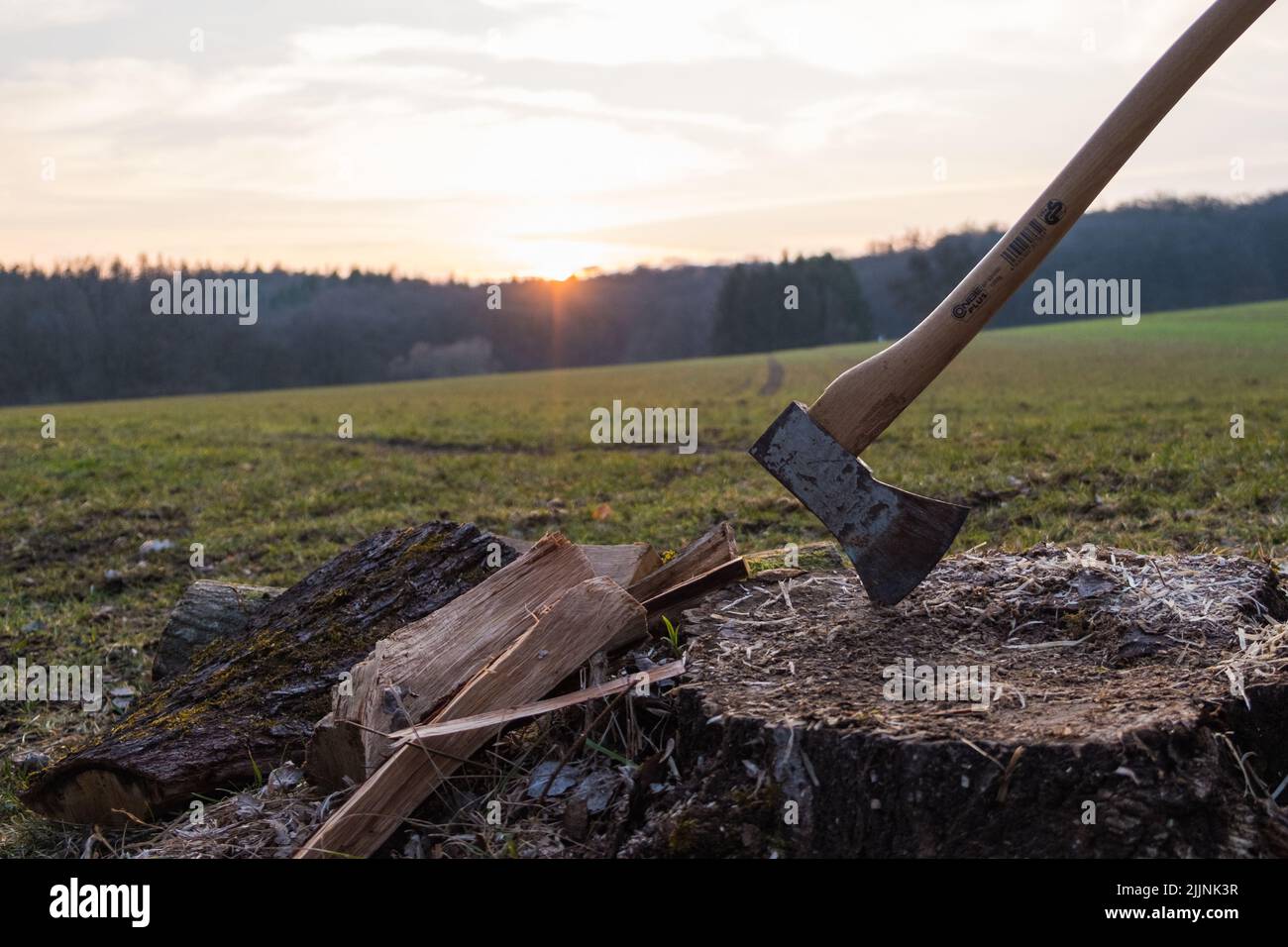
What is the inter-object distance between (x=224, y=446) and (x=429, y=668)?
14.5 metres

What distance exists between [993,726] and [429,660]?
6.14 feet

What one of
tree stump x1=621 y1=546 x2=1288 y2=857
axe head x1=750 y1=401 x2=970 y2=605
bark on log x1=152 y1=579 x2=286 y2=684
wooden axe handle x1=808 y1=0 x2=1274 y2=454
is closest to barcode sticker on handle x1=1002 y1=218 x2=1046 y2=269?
wooden axe handle x1=808 y1=0 x2=1274 y2=454

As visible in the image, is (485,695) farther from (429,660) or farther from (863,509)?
(863,509)

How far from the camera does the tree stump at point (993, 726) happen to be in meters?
2.47

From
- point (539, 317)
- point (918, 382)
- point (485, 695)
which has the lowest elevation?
Result: point (485, 695)

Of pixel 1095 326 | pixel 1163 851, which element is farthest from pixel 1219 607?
pixel 1095 326

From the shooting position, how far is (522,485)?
12273 millimetres

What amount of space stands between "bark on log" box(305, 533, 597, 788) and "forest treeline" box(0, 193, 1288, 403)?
246 ft

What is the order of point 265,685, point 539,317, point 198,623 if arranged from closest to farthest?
point 265,685
point 198,623
point 539,317

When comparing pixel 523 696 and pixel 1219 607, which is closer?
pixel 523 696

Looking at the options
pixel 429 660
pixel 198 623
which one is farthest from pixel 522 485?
pixel 429 660

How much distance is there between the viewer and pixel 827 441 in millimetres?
3432
